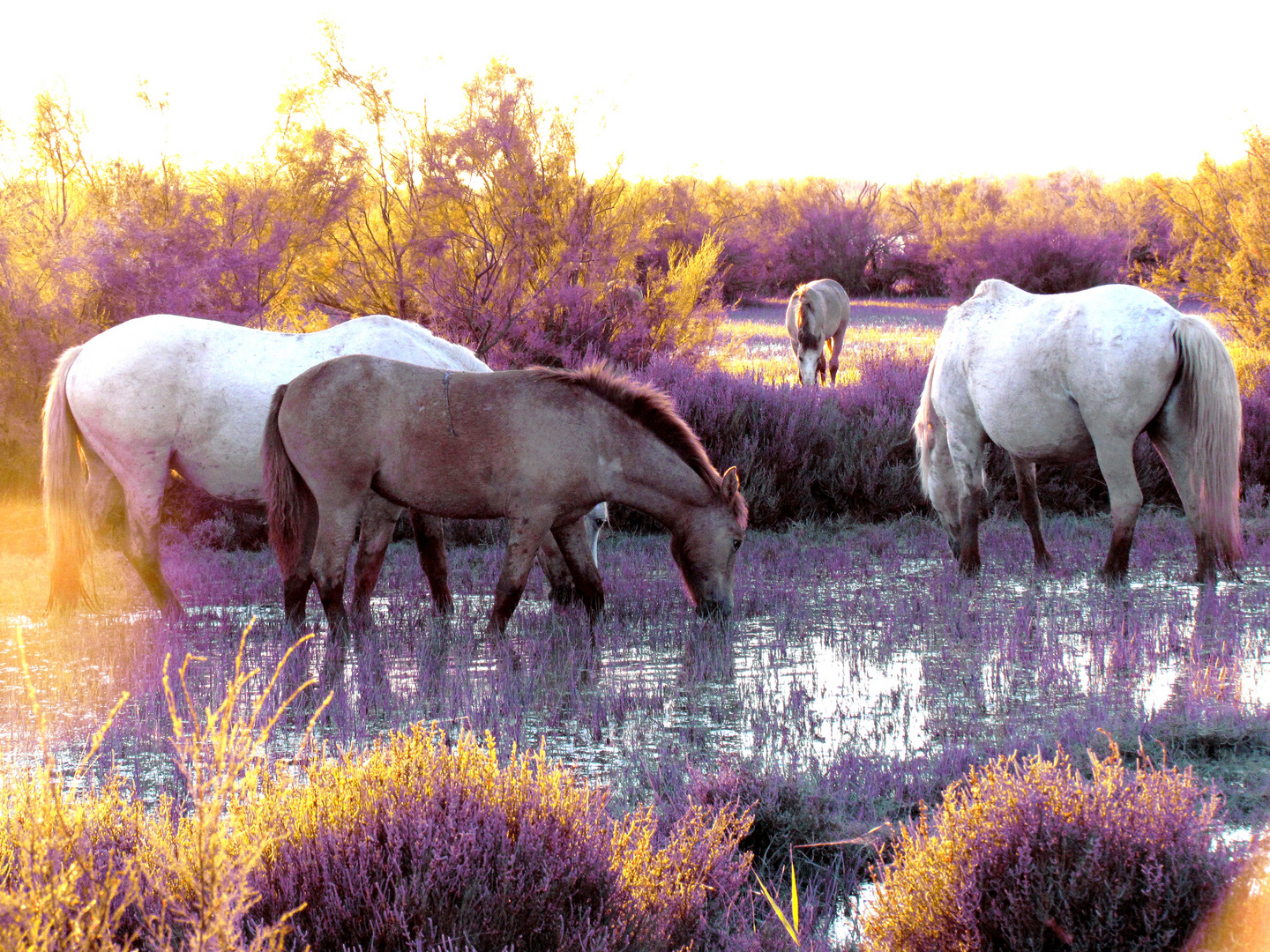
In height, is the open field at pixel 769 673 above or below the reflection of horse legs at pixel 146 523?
below

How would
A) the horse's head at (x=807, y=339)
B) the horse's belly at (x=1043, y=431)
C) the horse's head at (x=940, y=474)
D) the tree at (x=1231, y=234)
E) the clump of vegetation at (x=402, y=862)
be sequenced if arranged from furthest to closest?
1. the horse's head at (x=807, y=339)
2. the tree at (x=1231, y=234)
3. the horse's head at (x=940, y=474)
4. the horse's belly at (x=1043, y=431)
5. the clump of vegetation at (x=402, y=862)

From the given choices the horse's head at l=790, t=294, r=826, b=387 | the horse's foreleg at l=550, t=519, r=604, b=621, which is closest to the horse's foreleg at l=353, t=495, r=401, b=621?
the horse's foreleg at l=550, t=519, r=604, b=621

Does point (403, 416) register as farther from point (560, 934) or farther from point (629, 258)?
point (629, 258)

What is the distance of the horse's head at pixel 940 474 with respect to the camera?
8844mm

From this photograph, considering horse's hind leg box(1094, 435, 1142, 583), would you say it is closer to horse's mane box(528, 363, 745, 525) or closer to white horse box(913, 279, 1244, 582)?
white horse box(913, 279, 1244, 582)

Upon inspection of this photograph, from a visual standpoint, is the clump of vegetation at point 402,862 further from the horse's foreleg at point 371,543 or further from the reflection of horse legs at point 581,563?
the horse's foreleg at point 371,543

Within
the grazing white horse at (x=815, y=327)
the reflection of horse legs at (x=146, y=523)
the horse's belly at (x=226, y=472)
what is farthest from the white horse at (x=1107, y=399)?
the grazing white horse at (x=815, y=327)

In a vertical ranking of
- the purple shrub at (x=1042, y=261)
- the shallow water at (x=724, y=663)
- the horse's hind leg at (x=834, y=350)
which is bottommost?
the shallow water at (x=724, y=663)

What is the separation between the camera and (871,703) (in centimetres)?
512

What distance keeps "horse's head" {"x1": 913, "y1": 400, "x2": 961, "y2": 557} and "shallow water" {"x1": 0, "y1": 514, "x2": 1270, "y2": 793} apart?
412mm

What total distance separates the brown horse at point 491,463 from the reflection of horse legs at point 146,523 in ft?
3.93

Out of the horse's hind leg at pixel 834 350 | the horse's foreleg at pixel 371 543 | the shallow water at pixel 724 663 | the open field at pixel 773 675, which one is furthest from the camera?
the horse's hind leg at pixel 834 350

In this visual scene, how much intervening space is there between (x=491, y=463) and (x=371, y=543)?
126 centimetres

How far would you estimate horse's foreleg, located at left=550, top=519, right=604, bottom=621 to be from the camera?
6.66 metres
